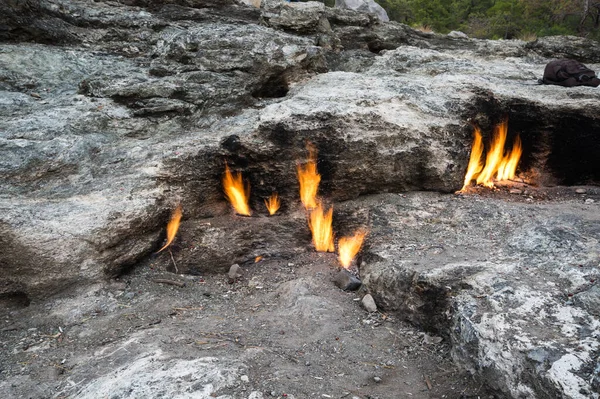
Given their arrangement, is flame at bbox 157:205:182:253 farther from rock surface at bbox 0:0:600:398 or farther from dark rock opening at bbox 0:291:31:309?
dark rock opening at bbox 0:291:31:309

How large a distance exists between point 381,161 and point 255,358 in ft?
11.9

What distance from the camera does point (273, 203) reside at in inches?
244

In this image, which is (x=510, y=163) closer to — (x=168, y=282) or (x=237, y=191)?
(x=237, y=191)

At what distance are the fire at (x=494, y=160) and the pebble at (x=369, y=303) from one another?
9.71 feet

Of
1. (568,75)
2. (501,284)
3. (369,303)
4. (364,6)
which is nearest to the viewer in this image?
(501,284)

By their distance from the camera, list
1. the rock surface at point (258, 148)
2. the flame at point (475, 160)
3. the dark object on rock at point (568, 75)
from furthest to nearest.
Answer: the dark object on rock at point (568, 75)
the flame at point (475, 160)
the rock surface at point (258, 148)

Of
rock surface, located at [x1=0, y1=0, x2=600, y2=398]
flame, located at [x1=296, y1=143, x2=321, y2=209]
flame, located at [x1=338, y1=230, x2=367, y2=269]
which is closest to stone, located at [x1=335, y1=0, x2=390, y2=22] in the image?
rock surface, located at [x1=0, y1=0, x2=600, y2=398]

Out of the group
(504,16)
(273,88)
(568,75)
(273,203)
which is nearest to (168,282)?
(273,203)

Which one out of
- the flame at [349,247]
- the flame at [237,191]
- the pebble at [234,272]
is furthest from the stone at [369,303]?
the flame at [237,191]

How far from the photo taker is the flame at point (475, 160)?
6.68 metres

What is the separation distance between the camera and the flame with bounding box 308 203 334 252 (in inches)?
240

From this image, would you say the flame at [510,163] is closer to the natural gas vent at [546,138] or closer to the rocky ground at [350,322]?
the natural gas vent at [546,138]

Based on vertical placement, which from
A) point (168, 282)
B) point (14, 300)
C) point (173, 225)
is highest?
point (173, 225)

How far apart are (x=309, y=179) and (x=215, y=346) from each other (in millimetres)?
2995
